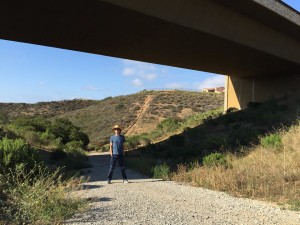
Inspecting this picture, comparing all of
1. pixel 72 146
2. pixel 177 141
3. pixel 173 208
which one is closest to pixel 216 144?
pixel 177 141

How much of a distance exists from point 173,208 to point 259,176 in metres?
4.10

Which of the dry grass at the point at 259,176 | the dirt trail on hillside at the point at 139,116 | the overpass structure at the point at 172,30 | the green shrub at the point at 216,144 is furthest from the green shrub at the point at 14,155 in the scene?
the dirt trail on hillside at the point at 139,116

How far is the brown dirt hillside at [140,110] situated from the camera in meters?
61.3

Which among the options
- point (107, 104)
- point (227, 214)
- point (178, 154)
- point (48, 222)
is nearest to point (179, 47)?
point (178, 154)

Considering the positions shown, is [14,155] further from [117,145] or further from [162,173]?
[162,173]

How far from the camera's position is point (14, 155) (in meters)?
10.9

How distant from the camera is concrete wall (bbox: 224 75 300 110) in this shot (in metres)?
32.5

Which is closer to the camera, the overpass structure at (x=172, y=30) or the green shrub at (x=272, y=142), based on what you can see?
the overpass structure at (x=172, y=30)

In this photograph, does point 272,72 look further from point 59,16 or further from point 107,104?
point 107,104

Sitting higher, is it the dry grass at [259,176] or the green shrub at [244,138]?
the green shrub at [244,138]

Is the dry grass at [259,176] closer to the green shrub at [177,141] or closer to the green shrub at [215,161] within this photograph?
the green shrub at [215,161]

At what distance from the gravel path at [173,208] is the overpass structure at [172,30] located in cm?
709

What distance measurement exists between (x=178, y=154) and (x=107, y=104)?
6035cm

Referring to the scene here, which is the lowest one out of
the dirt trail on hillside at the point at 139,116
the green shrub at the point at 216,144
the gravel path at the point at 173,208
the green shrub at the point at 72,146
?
the gravel path at the point at 173,208
